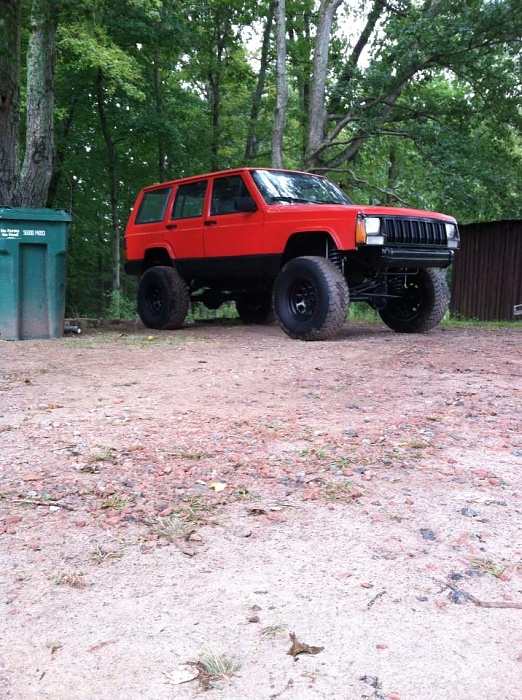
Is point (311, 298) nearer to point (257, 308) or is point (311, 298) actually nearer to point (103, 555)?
point (257, 308)

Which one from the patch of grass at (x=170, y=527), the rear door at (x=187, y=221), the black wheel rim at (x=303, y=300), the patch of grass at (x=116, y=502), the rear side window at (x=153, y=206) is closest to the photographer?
the patch of grass at (x=170, y=527)

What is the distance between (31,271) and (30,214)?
28.7 inches

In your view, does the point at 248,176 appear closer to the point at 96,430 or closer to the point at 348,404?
the point at 348,404

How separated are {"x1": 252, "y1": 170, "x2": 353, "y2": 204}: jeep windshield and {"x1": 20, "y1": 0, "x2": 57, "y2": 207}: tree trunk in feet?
12.6

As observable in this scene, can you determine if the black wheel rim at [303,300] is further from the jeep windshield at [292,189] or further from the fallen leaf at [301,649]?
the fallen leaf at [301,649]

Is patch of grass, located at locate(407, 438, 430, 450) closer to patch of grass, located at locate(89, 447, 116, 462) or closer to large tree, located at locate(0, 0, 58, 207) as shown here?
patch of grass, located at locate(89, 447, 116, 462)

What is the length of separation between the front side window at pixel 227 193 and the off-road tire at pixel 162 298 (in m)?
1.22

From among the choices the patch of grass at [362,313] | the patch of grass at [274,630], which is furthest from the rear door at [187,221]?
the patch of grass at [274,630]

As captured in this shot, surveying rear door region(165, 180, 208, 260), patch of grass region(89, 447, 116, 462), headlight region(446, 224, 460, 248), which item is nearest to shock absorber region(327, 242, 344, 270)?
headlight region(446, 224, 460, 248)

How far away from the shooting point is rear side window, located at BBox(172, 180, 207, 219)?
8898 millimetres

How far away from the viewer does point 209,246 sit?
870cm

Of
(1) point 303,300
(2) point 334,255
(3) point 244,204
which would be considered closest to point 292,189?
(3) point 244,204

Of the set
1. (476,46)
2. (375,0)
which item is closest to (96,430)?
(476,46)

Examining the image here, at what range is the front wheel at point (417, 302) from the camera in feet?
26.9
